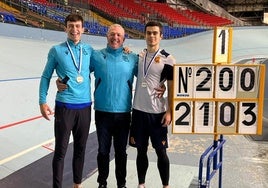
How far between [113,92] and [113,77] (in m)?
0.13

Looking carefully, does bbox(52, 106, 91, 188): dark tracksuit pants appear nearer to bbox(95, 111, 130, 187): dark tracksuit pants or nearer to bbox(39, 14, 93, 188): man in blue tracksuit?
bbox(39, 14, 93, 188): man in blue tracksuit

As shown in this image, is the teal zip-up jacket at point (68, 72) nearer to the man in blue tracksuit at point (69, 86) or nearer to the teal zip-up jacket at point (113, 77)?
the man in blue tracksuit at point (69, 86)

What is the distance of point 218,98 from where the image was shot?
2.68 m

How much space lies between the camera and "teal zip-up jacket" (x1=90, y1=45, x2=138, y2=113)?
114 inches

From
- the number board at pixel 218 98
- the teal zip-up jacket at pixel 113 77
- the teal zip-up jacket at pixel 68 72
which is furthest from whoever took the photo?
the teal zip-up jacket at pixel 113 77

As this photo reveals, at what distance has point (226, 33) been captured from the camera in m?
2.74

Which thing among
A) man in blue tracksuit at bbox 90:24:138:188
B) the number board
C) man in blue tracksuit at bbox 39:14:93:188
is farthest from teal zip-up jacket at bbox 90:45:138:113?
the number board

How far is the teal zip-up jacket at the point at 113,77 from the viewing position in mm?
2902

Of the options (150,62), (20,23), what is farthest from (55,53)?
(20,23)

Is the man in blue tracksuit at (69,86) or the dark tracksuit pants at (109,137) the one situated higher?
the man in blue tracksuit at (69,86)

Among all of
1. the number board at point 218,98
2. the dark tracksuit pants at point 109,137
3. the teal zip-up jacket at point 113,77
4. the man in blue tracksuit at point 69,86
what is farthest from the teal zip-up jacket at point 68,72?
the number board at point 218,98

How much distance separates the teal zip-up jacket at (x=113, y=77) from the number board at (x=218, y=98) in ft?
1.52

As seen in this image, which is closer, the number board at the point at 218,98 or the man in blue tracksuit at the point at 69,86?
the number board at the point at 218,98

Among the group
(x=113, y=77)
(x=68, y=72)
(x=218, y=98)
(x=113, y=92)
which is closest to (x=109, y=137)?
(x=113, y=92)
